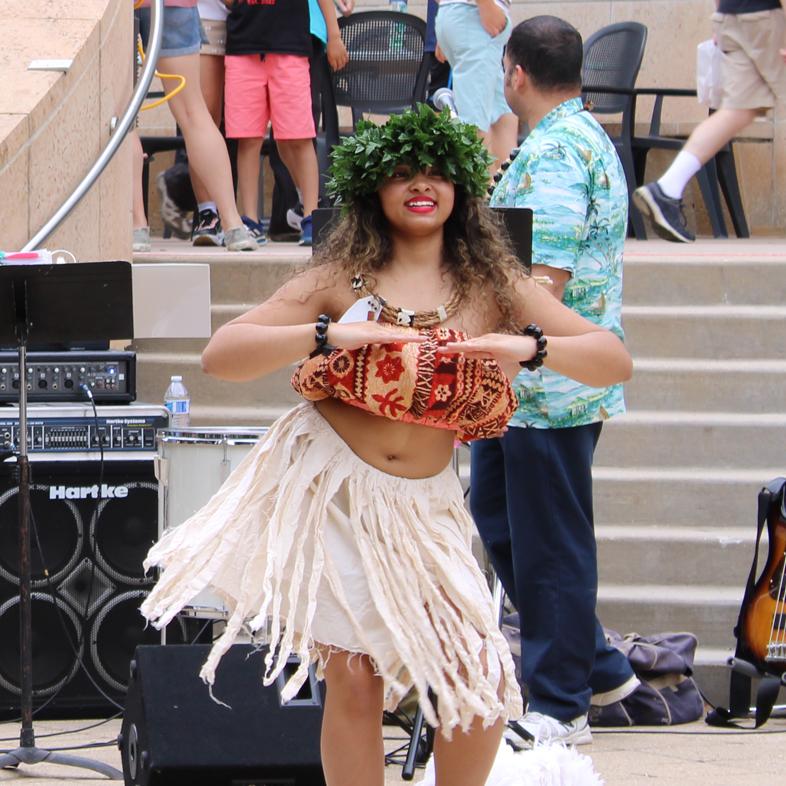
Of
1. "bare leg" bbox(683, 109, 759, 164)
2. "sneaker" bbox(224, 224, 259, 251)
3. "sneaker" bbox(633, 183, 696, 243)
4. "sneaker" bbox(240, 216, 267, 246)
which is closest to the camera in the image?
"sneaker" bbox(224, 224, 259, 251)

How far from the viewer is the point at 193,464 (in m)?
5.70

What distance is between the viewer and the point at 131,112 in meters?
7.25

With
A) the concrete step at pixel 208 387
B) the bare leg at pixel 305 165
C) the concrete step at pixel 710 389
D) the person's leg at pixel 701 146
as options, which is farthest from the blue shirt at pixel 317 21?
the concrete step at pixel 710 389

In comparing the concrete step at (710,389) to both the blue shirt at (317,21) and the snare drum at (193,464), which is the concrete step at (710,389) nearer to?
the snare drum at (193,464)

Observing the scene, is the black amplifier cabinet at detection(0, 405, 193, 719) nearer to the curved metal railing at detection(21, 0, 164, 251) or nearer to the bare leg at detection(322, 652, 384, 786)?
the curved metal railing at detection(21, 0, 164, 251)

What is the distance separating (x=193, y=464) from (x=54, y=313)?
84 centimetres

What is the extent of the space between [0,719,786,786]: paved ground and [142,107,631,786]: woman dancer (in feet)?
4.41

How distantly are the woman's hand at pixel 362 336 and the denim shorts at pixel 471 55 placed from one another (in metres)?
4.84

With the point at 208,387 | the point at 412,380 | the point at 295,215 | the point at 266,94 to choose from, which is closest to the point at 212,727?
the point at 412,380

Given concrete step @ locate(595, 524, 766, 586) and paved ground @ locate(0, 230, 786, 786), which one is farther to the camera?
concrete step @ locate(595, 524, 766, 586)

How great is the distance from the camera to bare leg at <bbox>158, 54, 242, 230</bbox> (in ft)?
26.6

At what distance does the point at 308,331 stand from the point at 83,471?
2448mm

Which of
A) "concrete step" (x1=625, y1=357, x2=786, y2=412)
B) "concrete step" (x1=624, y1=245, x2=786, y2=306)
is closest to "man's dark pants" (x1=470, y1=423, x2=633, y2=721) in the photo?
"concrete step" (x1=625, y1=357, x2=786, y2=412)

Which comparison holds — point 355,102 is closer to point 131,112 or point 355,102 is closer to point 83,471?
point 131,112
